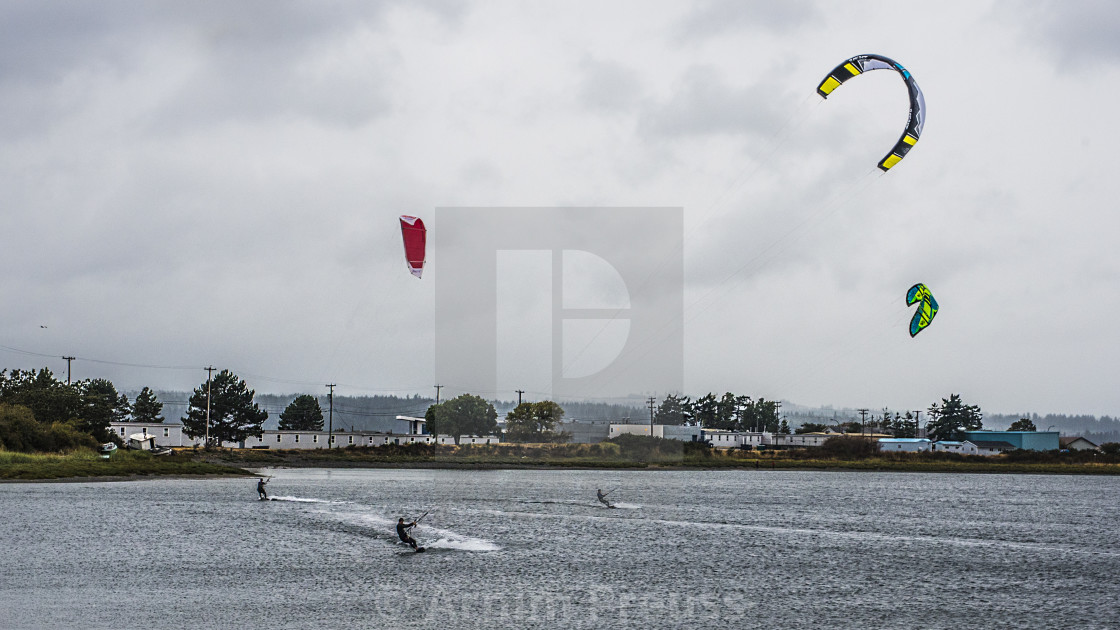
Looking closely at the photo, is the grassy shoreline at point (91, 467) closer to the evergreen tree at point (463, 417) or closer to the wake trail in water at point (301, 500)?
the wake trail in water at point (301, 500)

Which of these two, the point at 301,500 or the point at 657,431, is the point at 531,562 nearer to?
the point at 301,500

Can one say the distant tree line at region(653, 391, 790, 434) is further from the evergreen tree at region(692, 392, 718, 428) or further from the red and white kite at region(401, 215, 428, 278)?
the red and white kite at region(401, 215, 428, 278)

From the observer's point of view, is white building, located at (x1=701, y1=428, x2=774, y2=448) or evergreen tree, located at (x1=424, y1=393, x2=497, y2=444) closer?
evergreen tree, located at (x1=424, y1=393, x2=497, y2=444)

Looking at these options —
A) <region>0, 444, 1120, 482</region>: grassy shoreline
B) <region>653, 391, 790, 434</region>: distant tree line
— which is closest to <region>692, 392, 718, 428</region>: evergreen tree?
<region>653, 391, 790, 434</region>: distant tree line

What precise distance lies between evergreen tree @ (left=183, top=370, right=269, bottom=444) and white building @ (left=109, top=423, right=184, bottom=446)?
77.9 inches

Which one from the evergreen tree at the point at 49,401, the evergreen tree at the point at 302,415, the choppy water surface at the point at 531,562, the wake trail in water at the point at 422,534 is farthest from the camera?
the evergreen tree at the point at 302,415

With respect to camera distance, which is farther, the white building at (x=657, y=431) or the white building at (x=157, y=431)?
the white building at (x=657, y=431)

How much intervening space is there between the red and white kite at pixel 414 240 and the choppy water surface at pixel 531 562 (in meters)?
11.8

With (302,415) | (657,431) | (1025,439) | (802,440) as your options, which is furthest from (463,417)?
(1025,439)

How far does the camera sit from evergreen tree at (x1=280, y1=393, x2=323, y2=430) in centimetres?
13900

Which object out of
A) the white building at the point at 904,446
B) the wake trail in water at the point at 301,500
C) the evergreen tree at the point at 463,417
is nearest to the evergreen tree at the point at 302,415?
the evergreen tree at the point at 463,417

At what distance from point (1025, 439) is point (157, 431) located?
118909mm

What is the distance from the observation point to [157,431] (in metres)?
111

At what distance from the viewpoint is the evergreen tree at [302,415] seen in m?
139
